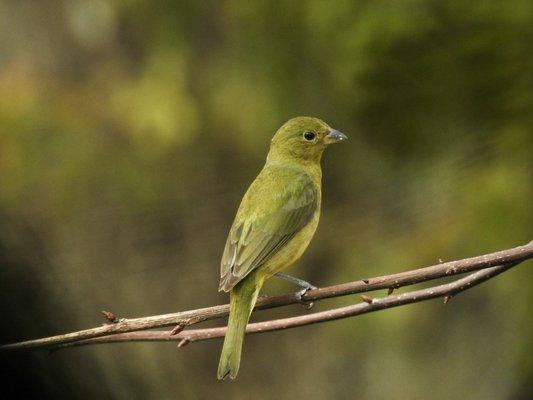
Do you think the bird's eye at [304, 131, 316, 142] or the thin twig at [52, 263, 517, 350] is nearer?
the thin twig at [52, 263, 517, 350]

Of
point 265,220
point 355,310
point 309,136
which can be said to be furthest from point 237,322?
point 309,136

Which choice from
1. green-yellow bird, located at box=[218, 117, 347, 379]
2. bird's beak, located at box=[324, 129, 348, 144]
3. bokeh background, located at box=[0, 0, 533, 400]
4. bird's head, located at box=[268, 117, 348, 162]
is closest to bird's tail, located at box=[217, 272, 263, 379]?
green-yellow bird, located at box=[218, 117, 347, 379]

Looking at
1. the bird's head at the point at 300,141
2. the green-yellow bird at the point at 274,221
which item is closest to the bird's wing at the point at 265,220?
the green-yellow bird at the point at 274,221

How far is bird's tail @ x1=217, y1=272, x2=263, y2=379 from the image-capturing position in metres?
1.00

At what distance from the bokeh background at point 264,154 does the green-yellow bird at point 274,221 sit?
19cm

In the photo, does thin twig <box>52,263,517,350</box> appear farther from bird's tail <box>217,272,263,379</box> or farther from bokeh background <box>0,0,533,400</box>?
bokeh background <box>0,0,533,400</box>

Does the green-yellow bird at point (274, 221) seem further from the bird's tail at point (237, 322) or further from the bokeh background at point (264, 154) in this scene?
the bokeh background at point (264, 154)

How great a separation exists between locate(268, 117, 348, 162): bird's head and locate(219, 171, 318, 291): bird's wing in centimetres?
14

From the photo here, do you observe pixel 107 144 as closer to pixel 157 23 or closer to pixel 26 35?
pixel 157 23

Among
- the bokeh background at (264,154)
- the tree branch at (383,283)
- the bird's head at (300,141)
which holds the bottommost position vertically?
the bokeh background at (264,154)

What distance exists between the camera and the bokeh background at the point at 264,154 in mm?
1959

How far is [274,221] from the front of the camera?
5.21 ft

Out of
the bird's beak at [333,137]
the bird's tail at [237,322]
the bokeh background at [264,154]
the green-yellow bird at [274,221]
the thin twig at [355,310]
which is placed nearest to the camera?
the bird's tail at [237,322]

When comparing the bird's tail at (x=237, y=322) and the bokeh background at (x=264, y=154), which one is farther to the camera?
the bokeh background at (x=264, y=154)
